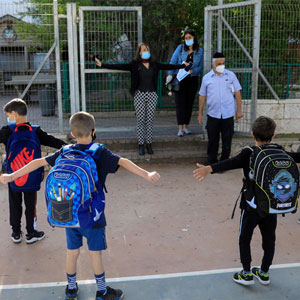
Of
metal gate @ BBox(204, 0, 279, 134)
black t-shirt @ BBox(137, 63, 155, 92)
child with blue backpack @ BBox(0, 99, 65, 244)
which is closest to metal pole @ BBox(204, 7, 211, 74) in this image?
metal gate @ BBox(204, 0, 279, 134)

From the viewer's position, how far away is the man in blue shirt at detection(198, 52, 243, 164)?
697cm

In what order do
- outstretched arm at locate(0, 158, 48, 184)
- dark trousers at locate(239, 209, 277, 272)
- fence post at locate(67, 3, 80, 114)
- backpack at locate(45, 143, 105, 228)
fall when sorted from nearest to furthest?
backpack at locate(45, 143, 105, 228), outstretched arm at locate(0, 158, 48, 184), dark trousers at locate(239, 209, 277, 272), fence post at locate(67, 3, 80, 114)

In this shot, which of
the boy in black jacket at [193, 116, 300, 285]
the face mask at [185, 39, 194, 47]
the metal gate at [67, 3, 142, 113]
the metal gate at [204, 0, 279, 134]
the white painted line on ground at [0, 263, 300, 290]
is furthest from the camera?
the metal gate at [204, 0, 279, 134]

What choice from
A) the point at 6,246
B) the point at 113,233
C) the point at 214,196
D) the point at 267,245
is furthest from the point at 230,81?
the point at 6,246

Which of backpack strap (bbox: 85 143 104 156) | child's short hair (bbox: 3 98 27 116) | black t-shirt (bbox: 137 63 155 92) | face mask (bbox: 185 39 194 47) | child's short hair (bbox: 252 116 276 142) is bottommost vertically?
backpack strap (bbox: 85 143 104 156)

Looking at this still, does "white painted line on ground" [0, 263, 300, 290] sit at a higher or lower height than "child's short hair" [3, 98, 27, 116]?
lower

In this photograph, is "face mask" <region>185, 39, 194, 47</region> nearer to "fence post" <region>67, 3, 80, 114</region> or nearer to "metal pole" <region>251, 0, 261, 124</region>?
"metal pole" <region>251, 0, 261, 124</region>

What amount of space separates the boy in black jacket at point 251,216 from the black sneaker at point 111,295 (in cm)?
104

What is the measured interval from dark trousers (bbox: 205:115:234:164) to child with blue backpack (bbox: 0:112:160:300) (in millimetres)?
4092

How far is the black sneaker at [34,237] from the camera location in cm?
456

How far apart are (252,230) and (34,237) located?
2.42 meters

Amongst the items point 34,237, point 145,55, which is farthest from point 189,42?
point 34,237

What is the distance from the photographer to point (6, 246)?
14.8 ft

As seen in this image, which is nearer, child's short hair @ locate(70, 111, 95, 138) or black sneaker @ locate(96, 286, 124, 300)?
child's short hair @ locate(70, 111, 95, 138)
